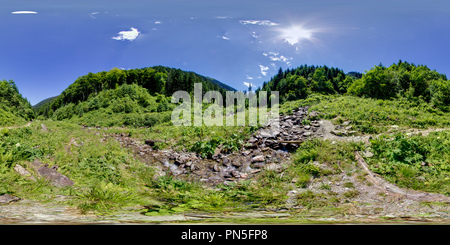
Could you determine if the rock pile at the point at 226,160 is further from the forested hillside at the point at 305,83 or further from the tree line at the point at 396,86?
the forested hillside at the point at 305,83

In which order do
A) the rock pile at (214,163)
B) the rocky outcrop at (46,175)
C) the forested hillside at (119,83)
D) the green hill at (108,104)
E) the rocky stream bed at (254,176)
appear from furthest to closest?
the forested hillside at (119,83), the green hill at (108,104), the rock pile at (214,163), the rocky outcrop at (46,175), the rocky stream bed at (254,176)

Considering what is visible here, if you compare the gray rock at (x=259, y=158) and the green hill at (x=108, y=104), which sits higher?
the green hill at (x=108, y=104)

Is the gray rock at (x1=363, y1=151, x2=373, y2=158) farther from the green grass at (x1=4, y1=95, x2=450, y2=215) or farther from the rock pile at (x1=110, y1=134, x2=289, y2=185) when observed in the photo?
the rock pile at (x1=110, y1=134, x2=289, y2=185)

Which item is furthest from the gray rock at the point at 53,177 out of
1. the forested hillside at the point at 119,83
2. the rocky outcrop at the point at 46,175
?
the forested hillside at the point at 119,83

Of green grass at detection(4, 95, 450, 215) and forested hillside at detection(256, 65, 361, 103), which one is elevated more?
forested hillside at detection(256, 65, 361, 103)

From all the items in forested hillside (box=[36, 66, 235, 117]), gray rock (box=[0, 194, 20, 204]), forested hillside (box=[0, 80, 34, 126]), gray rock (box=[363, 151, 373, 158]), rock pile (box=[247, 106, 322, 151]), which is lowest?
gray rock (box=[0, 194, 20, 204])

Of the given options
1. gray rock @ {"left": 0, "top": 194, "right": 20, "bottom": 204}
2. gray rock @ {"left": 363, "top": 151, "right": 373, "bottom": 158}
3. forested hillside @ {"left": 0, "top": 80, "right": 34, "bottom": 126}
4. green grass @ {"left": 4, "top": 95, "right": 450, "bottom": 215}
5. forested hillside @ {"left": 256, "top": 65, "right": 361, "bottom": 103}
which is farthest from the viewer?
forested hillside @ {"left": 256, "top": 65, "right": 361, "bottom": 103}

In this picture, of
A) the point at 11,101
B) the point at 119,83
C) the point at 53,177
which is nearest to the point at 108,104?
the point at 11,101

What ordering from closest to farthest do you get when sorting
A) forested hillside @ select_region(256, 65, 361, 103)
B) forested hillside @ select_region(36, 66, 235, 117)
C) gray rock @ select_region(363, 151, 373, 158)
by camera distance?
gray rock @ select_region(363, 151, 373, 158)
forested hillside @ select_region(36, 66, 235, 117)
forested hillside @ select_region(256, 65, 361, 103)

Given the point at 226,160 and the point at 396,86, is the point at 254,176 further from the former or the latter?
the point at 396,86

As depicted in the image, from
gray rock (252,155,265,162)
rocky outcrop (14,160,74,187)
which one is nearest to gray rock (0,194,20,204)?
rocky outcrop (14,160,74,187)

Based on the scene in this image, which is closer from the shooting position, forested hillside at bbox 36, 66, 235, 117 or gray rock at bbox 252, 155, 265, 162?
gray rock at bbox 252, 155, 265, 162

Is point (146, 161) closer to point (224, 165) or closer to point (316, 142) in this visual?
point (224, 165)

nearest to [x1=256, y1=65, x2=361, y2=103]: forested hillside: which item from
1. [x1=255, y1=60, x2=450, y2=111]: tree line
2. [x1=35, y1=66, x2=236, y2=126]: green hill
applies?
[x1=255, y1=60, x2=450, y2=111]: tree line
